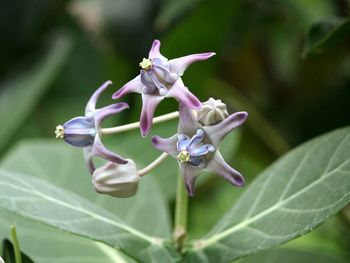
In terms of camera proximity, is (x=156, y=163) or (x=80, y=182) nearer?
(x=156, y=163)

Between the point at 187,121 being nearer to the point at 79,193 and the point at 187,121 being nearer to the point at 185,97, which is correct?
the point at 185,97

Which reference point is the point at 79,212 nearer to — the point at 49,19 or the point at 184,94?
the point at 184,94

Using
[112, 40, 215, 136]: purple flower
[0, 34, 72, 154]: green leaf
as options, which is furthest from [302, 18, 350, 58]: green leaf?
[0, 34, 72, 154]: green leaf

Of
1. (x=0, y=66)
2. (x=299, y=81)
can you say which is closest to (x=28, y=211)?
(x=299, y=81)

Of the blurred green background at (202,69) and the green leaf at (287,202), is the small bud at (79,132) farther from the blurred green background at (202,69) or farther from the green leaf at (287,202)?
the blurred green background at (202,69)

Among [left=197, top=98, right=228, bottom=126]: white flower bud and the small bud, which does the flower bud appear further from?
[left=197, top=98, right=228, bottom=126]: white flower bud

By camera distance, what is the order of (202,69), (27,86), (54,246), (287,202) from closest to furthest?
1. (287,202)
2. (54,246)
3. (202,69)
4. (27,86)

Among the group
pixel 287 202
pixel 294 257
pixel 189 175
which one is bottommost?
pixel 294 257

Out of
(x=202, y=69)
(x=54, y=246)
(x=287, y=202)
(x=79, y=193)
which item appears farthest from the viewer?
(x=202, y=69)

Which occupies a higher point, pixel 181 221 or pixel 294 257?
pixel 181 221

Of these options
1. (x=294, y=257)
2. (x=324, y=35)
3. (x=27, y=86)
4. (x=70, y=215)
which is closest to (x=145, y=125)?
(x=70, y=215)
